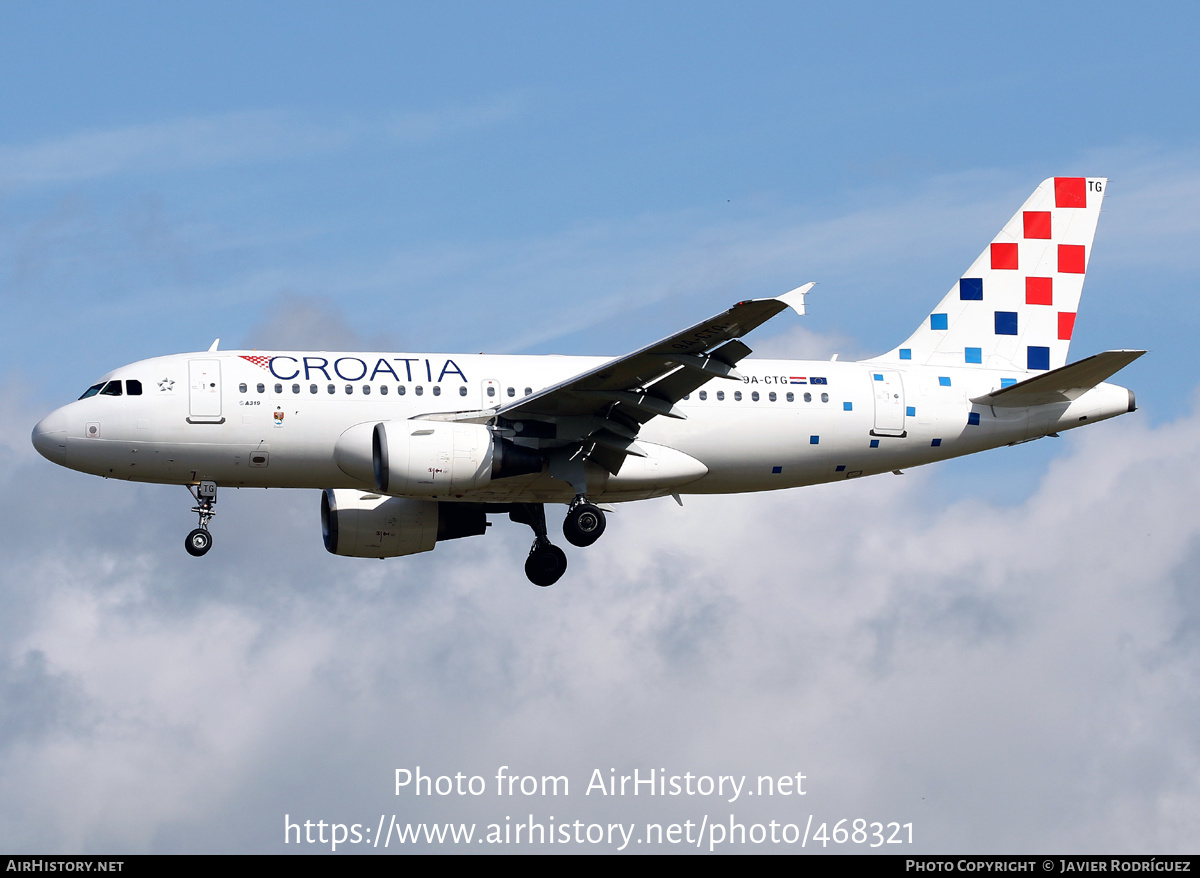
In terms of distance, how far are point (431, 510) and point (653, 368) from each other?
343 inches

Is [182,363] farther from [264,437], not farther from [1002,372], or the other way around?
[1002,372]

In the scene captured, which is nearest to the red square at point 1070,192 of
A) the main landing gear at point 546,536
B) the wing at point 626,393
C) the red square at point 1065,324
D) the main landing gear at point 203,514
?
the red square at point 1065,324

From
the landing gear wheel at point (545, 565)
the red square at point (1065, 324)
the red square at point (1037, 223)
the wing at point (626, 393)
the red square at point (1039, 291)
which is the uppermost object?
the red square at point (1037, 223)

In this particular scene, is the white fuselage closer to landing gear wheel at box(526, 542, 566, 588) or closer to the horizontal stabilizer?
the horizontal stabilizer

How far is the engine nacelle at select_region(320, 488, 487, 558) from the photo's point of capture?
43.4m

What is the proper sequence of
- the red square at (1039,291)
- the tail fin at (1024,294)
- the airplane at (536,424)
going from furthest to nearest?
the red square at (1039,291)
the tail fin at (1024,294)
the airplane at (536,424)

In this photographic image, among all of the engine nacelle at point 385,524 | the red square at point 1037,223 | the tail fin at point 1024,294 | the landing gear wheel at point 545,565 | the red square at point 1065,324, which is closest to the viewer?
the landing gear wheel at point 545,565

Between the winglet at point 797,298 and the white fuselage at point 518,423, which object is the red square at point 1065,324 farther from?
the winglet at point 797,298

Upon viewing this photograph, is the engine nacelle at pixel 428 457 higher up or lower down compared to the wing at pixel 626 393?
lower down

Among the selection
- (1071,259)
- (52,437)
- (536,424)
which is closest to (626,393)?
(536,424)

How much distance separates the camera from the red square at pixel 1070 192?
4669 centimetres

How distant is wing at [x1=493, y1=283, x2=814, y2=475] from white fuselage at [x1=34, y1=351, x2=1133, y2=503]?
0.89m

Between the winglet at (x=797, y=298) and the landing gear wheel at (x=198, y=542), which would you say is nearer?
the winglet at (x=797, y=298)

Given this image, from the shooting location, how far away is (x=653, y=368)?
37.5 meters
